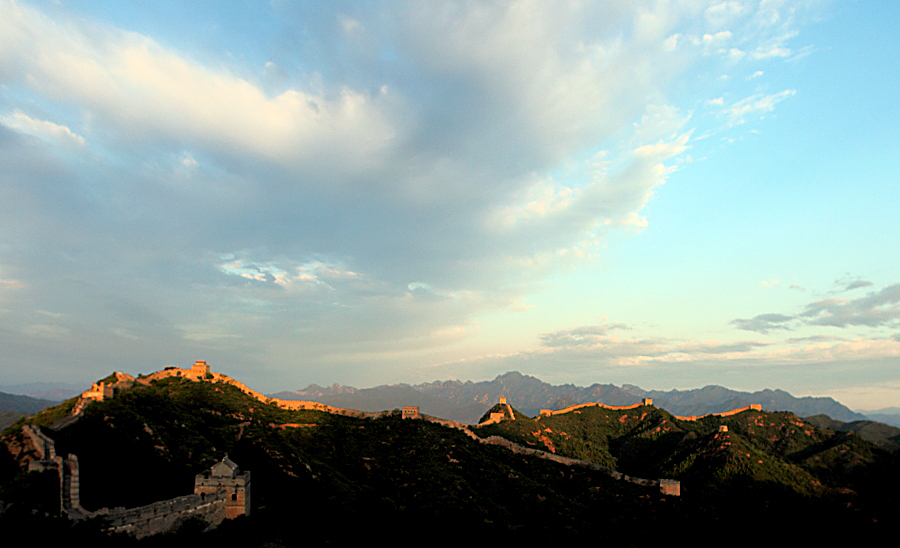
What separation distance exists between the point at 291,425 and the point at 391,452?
13.8 meters

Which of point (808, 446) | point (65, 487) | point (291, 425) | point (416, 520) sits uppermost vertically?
point (65, 487)

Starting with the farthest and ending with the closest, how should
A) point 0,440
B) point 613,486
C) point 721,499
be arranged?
point 721,499, point 613,486, point 0,440

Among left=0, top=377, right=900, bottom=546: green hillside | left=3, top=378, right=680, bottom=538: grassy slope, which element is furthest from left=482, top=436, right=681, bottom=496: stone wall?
left=3, top=378, right=680, bottom=538: grassy slope

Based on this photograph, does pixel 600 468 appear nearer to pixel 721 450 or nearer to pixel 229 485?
pixel 721 450

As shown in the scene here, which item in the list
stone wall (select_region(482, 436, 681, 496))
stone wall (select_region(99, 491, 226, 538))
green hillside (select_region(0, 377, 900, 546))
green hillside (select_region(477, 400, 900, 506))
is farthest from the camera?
A: green hillside (select_region(477, 400, 900, 506))

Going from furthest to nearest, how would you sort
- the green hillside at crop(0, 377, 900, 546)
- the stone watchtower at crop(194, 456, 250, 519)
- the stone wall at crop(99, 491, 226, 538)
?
the green hillside at crop(0, 377, 900, 546)
the stone watchtower at crop(194, 456, 250, 519)
the stone wall at crop(99, 491, 226, 538)

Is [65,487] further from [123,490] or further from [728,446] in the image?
[728,446]

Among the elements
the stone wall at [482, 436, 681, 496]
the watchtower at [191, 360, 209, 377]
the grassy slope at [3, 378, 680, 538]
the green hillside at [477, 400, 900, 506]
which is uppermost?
the watchtower at [191, 360, 209, 377]

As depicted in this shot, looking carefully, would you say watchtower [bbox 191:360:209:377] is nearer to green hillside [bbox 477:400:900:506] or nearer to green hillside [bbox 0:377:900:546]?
green hillside [bbox 0:377:900:546]

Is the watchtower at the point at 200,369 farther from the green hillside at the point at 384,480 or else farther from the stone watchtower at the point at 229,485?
the stone watchtower at the point at 229,485

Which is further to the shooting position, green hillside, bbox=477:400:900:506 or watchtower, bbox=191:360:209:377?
green hillside, bbox=477:400:900:506

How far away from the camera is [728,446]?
8019 centimetres

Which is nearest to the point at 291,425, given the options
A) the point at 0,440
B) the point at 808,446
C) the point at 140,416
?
the point at 140,416

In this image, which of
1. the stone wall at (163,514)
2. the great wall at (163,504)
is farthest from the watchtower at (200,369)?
the stone wall at (163,514)
